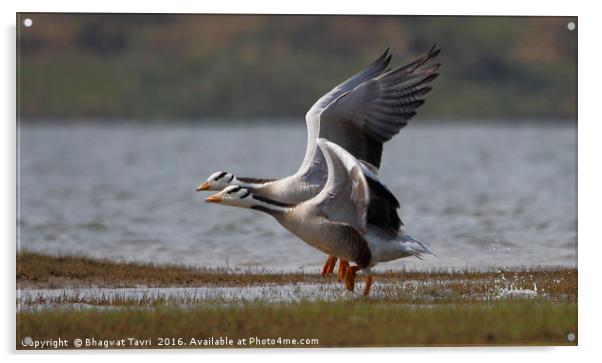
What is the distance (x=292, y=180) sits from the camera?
40.2ft

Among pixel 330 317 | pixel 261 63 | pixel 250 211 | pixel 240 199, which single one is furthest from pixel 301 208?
pixel 250 211

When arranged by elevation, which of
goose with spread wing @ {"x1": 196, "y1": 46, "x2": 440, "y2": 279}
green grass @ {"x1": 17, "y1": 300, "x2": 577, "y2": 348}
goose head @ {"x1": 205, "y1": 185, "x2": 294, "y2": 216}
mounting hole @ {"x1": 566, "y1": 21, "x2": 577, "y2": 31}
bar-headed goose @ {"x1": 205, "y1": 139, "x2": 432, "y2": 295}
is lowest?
green grass @ {"x1": 17, "y1": 300, "x2": 577, "y2": 348}

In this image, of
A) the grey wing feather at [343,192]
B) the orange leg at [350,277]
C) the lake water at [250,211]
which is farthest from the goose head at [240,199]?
the lake water at [250,211]

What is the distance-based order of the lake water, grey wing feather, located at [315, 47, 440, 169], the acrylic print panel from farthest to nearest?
the lake water, grey wing feather, located at [315, 47, 440, 169], the acrylic print panel

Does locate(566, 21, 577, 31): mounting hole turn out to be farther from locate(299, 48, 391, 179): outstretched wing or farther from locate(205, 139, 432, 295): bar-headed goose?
locate(205, 139, 432, 295): bar-headed goose

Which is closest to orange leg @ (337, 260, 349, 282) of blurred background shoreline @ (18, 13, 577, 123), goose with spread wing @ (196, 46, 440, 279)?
goose with spread wing @ (196, 46, 440, 279)

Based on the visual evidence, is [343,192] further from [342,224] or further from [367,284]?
[367,284]

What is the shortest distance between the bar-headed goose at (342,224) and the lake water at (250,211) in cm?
237

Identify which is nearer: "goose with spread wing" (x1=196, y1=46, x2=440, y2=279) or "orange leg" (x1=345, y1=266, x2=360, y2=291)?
"orange leg" (x1=345, y1=266, x2=360, y2=291)

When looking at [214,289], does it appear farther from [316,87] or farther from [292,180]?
[316,87]

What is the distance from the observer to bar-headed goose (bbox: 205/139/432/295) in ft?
36.1

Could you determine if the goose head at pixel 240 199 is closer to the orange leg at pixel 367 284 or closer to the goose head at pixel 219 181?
the orange leg at pixel 367 284

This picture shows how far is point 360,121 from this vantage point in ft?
40.7

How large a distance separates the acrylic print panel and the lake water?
9cm
